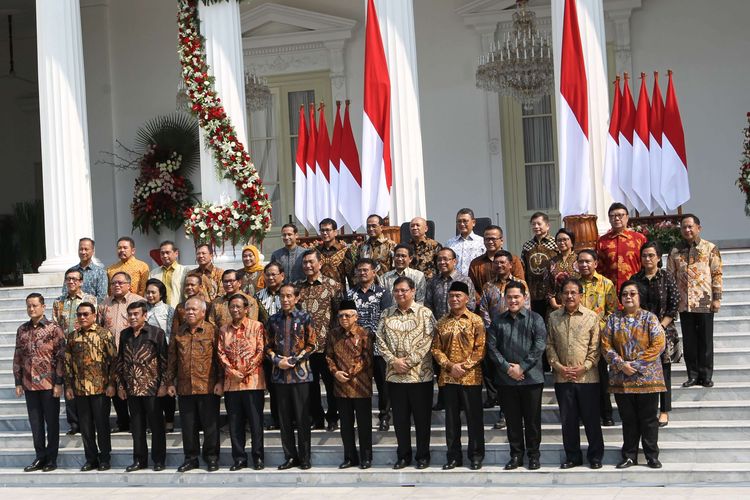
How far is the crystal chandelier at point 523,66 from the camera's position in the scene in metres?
16.2

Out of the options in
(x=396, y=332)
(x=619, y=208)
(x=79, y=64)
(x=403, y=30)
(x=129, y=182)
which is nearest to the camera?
(x=396, y=332)

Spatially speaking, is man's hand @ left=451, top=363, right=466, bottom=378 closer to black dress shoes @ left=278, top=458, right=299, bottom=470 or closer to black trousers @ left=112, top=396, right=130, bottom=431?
black dress shoes @ left=278, top=458, right=299, bottom=470

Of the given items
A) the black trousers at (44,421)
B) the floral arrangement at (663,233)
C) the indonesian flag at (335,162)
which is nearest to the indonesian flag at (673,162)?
the floral arrangement at (663,233)

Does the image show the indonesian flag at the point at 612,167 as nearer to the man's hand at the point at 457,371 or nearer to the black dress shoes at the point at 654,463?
Result: the man's hand at the point at 457,371

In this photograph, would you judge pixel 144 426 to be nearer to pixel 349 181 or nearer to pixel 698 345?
pixel 698 345

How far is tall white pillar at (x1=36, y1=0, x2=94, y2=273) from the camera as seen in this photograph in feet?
49.8

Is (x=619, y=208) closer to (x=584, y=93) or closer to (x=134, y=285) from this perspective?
(x=584, y=93)

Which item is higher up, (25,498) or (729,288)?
(729,288)

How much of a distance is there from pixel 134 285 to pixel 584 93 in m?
5.54

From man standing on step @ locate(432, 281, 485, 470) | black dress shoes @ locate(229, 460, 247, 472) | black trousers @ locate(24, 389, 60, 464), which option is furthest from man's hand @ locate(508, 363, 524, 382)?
black trousers @ locate(24, 389, 60, 464)

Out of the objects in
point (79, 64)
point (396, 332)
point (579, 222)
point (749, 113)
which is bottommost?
point (396, 332)

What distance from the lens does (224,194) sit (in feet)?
48.3

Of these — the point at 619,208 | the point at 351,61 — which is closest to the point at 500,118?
the point at 351,61

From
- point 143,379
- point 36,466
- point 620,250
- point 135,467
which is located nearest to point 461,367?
point 620,250
